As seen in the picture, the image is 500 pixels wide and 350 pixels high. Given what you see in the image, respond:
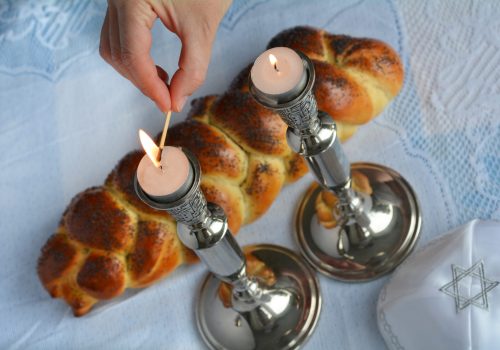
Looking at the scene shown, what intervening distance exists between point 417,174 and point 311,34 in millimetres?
228

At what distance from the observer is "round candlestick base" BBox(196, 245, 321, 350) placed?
29.8 inches

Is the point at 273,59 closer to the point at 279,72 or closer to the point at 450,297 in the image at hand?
the point at 279,72

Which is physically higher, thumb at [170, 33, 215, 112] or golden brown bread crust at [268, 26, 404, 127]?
thumb at [170, 33, 215, 112]

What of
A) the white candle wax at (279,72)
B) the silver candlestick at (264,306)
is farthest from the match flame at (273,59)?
the silver candlestick at (264,306)

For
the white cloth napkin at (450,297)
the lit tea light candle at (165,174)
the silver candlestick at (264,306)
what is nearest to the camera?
the lit tea light candle at (165,174)

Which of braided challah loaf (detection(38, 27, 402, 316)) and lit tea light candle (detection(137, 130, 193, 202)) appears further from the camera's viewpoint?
braided challah loaf (detection(38, 27, 402, 316))

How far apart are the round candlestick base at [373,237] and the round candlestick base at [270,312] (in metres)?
0.03

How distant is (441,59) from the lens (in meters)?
0.86

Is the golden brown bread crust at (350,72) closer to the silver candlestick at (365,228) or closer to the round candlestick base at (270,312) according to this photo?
the silver candlestick at (365,228)

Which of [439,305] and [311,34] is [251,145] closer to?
[311,34]

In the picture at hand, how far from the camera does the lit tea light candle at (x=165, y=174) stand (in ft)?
1.64

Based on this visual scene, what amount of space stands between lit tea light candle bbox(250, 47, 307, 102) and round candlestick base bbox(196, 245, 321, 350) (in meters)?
0.29

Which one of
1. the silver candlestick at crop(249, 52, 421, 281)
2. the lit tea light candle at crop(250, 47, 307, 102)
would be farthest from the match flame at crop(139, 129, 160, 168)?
the silver candlestick at crop(249, 52, 421, 281)

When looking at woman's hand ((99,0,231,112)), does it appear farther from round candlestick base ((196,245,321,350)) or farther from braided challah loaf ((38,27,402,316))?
round candlestick base ((196,245,321,350))
